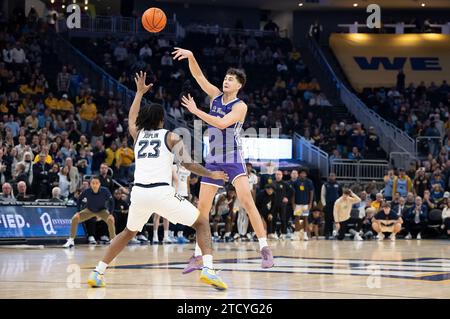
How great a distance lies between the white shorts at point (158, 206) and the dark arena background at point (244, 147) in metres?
0.05

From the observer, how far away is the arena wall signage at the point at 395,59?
41.2 meters

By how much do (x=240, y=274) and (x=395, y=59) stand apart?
31447 millimetres

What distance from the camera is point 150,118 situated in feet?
32.0

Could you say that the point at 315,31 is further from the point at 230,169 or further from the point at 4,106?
the point at 230,169

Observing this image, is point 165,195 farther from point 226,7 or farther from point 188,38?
point 226,7

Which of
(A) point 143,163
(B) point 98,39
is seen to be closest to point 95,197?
(A) point 143,163

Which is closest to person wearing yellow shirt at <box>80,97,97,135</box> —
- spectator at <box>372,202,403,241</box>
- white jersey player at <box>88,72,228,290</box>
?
spectator at <box>372,202,403,241</box>

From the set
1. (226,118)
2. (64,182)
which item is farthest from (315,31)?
(226,118)

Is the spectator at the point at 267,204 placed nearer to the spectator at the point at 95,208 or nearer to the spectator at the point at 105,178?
the spectator at the point at 105,178

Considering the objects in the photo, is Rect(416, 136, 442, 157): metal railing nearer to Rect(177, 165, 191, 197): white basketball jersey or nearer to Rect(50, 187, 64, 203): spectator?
Rect(177, 165, 191, 197): white basketball jersey

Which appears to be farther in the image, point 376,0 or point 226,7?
point 226,7

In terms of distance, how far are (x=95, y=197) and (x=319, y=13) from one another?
27177mm
